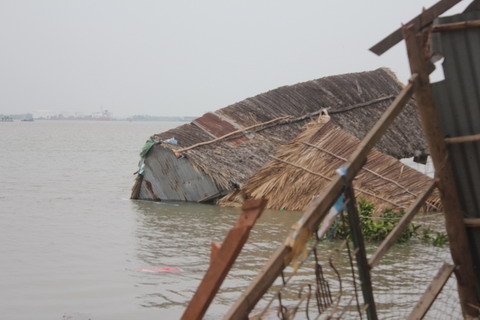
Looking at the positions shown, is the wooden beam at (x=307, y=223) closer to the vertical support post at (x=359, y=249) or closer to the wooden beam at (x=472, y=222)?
the vertical support post at (x=359, y=249)

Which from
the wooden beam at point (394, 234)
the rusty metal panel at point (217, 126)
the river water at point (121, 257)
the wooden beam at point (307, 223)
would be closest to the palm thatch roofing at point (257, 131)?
the rusty metal panel at point (217, 126)

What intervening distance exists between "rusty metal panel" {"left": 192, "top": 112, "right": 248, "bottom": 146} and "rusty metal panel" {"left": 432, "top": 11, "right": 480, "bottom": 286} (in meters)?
10.9

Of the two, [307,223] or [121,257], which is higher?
[307,223]

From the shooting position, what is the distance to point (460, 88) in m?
4.10

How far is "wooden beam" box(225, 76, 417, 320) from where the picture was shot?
312 centimetres

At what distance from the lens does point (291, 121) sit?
52.7 ft

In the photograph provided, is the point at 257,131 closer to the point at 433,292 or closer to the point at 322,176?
the point at 322,176

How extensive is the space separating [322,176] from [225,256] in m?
9.99

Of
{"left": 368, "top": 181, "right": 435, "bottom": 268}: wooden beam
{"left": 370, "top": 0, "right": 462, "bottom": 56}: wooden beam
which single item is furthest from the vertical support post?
{"left": 370, "top": 0, "right": 462, "bottom": 56}: wooden beam

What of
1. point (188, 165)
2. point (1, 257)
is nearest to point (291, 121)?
point (188, 165)

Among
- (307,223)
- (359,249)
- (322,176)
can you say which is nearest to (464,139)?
(359,249)

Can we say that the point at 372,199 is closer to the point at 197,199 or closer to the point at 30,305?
the point at 197,199

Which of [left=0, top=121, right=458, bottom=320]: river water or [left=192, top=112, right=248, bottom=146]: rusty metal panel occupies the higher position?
[left=192, top=112, right=248, bottom=146]: rusty metal panel

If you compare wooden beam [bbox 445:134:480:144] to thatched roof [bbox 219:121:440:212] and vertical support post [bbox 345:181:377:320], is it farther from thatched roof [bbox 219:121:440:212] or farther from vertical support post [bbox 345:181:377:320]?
thatched roof [bbox 219:121:440:212]
